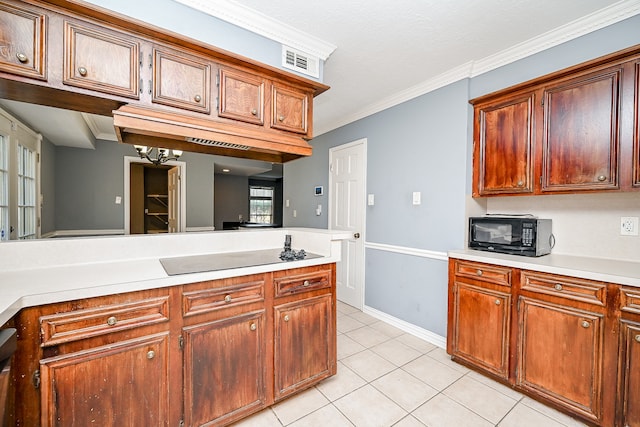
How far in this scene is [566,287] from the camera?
1664 millimetres

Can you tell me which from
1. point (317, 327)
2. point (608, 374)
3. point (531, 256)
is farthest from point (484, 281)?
point (317, 327)

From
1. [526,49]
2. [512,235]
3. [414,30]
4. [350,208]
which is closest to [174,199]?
[350,208]

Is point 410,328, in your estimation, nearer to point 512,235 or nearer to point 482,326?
point 482,326

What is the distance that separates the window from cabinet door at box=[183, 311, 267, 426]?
7614 mm

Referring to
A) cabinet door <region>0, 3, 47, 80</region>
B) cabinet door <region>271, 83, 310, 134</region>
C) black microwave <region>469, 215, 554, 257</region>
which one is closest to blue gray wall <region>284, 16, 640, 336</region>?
black microwave <region>469, 215, 554, 257</region>

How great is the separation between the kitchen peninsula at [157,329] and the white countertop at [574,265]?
44.1 inches

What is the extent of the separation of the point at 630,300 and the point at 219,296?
220 centimetres

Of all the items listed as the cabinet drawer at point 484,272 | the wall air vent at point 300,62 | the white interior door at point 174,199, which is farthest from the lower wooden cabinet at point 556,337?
the white interior door at point 174,199

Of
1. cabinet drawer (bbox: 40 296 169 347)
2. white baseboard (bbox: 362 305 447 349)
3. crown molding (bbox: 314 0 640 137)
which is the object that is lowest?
white baseboard (bbox: 362 305 447 349)

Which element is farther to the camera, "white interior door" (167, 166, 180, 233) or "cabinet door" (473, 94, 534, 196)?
"white interior door" (167, 166, 180, 233)

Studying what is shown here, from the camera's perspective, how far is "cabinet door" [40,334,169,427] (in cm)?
110

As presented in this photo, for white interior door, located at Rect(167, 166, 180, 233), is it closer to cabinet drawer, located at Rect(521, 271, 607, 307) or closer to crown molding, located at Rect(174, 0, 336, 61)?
crown molding, located at Rect(174, 0, 336, 61)

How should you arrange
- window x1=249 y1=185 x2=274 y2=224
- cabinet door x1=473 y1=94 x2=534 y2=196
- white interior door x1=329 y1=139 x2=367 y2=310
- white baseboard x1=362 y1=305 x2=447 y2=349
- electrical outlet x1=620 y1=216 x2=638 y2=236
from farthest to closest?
window x1=249 y1=185 x2=274 y2=224, white interior door x1=329 y1=139 x2=367 y2=310, white baseboard x1=362 y1=305 x2=447 y2=349, cabinet door x1=473 y1=94 x2=534 y2=196, electrical outlet x1=620 y1=216 x2=638 y2=236

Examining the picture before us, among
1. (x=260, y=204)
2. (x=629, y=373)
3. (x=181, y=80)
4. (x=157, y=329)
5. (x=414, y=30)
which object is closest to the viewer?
(x=157, y=329)
